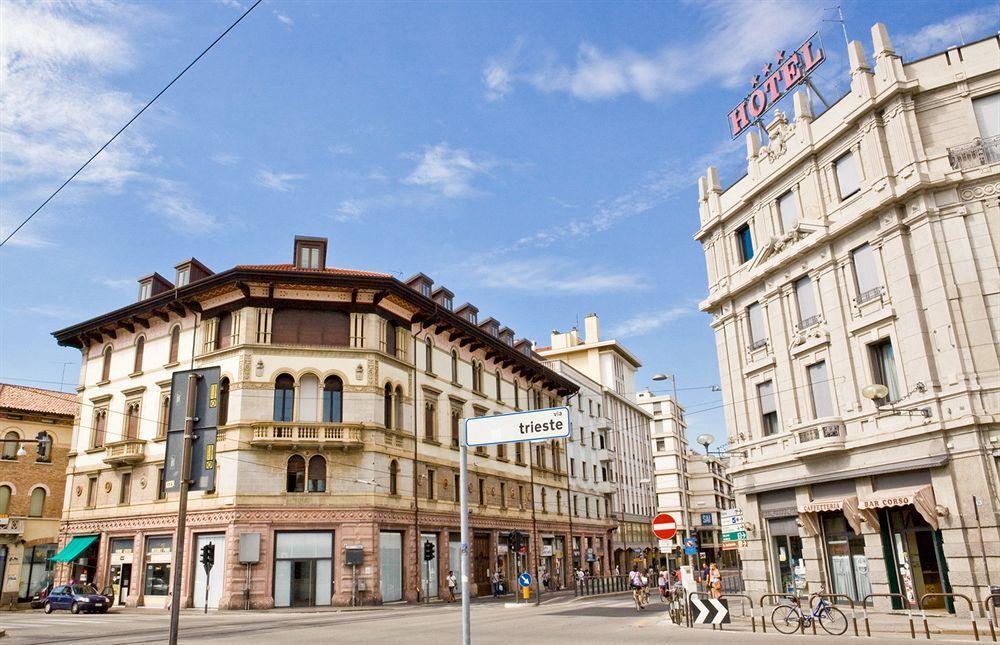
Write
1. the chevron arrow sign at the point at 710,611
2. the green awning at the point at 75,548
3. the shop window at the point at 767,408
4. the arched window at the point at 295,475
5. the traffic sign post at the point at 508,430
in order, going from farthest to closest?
1. the green awning at the point at 75,548
2. the arched window at the point at 295,475
3. the shop window at the point at 767,408
4. the chevron arrow sign at the point at 710,611
5. the traffic sign post at the point at 508,430

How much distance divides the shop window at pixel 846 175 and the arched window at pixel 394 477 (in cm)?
2324

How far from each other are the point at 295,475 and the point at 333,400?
12.7ft

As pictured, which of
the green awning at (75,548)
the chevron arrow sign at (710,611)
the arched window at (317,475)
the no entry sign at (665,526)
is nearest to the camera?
the chevron arrow sign at (710,611)

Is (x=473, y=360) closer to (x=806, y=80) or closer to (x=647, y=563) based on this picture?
(x=806, y=80)

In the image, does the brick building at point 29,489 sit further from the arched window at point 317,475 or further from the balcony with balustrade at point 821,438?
the balcony with balustrade at point 821,438

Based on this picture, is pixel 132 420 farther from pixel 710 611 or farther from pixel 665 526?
pixel 710 611

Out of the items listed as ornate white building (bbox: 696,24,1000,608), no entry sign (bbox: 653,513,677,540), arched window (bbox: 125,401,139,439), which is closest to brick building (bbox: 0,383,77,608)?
arched window (bbox: 125,401,139,439)

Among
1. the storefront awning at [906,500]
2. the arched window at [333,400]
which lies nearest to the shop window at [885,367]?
the storefront awning at [906,500]

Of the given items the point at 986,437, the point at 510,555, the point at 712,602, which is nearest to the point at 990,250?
the point at 986,437

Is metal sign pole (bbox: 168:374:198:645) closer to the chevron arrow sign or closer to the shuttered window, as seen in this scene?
the chevron arrow sign

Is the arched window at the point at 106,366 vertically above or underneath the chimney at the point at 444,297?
underneath

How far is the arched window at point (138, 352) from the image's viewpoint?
39.5m

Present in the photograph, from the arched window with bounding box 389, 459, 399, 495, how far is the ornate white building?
16161mm

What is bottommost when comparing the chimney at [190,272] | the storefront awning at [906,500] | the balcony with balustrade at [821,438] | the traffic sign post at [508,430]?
the storefront awning at [906,500]
